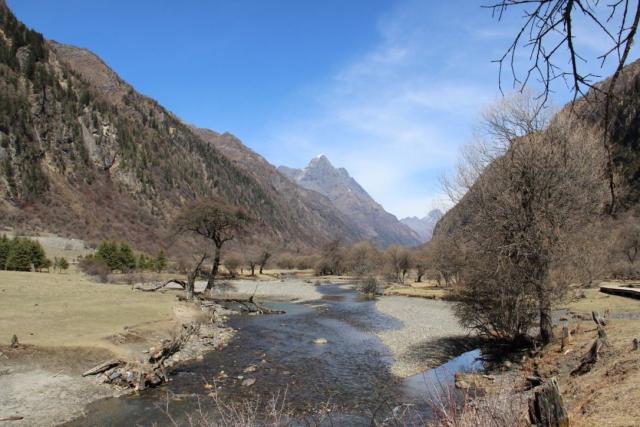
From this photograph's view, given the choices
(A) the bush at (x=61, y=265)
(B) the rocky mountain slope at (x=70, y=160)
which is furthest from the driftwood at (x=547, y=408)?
(B) the rocky mountain slope at (x=70, y=160)

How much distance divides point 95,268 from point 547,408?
50083mm

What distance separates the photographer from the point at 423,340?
963 inches

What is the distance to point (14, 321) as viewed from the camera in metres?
19.0

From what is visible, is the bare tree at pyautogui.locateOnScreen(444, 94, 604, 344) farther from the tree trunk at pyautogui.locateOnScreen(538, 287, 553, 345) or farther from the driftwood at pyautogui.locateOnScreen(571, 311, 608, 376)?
the driftwood at pyautogui.locateOnScreen(571, 311, 608, 376)

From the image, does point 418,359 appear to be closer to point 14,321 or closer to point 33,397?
point 33,397

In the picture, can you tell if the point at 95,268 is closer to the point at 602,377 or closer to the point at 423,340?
the point at 423,340

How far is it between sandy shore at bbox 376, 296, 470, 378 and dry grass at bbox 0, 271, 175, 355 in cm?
1238

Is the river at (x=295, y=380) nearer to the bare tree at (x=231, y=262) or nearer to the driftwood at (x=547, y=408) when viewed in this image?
the driftwood at (x=547, y=408)

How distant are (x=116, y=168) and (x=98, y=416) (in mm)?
121647

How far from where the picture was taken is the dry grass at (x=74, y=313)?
18.0 meters

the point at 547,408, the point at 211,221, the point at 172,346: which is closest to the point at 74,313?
the point at 172,346

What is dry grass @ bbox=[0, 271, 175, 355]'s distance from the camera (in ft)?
59.2

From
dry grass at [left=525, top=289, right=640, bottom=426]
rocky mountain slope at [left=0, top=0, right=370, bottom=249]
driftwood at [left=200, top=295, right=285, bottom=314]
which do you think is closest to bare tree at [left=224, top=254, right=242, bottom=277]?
rocky mountain slope at [left=0, top=0, right=370, bottom=249]

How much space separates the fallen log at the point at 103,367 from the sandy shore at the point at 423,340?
1103 cm
